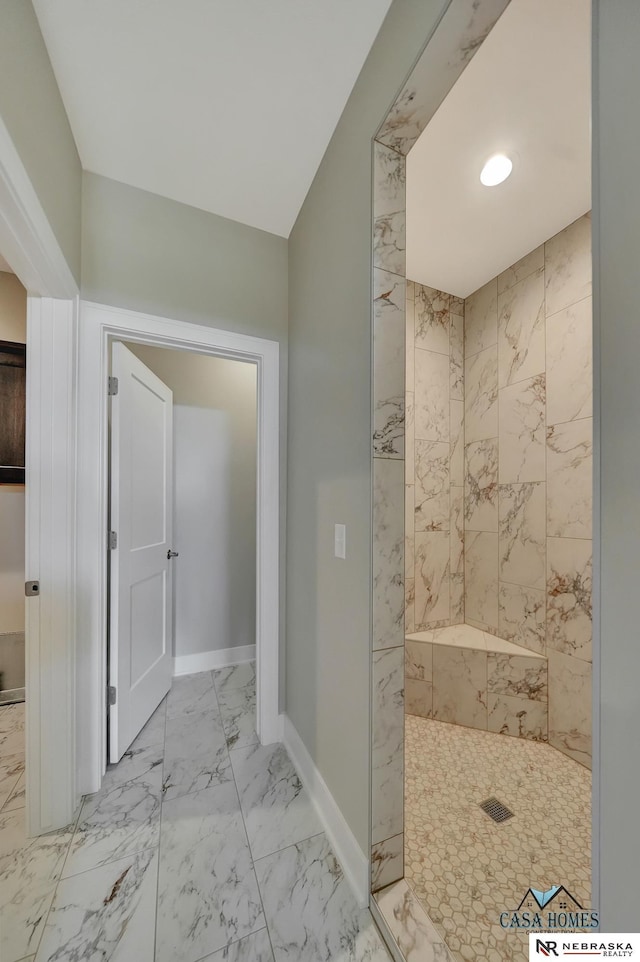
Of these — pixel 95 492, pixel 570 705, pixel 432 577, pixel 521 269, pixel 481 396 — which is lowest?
pixel 570 705

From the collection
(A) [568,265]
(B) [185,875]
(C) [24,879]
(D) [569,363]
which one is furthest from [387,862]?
(A) [568,265]

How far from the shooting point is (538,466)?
80.7 inches

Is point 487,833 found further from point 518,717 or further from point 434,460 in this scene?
point 434,460

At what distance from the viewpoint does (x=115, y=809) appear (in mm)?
1434

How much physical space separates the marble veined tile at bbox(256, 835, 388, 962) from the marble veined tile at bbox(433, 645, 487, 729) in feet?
3.66

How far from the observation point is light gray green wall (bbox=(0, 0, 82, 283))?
936mm

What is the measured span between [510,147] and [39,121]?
1714mm

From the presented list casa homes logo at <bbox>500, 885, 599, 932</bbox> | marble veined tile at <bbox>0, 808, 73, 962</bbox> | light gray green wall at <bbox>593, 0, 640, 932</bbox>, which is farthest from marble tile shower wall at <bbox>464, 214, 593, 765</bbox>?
marble veined tile at <bbox>0, 808, 73, 962</bbox>

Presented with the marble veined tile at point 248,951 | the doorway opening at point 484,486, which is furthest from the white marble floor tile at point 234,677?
the marble veined tile at point 248,951

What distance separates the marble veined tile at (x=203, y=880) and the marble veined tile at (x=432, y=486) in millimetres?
1753

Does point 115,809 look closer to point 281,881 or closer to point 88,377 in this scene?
point 281,881

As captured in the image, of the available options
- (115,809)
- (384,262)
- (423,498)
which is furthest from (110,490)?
(423,498)

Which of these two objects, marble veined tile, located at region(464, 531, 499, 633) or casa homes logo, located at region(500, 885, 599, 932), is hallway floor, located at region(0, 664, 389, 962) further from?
marble veined tile, located at region(464, 531, 499, 633)

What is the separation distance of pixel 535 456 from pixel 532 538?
0.48 metres
